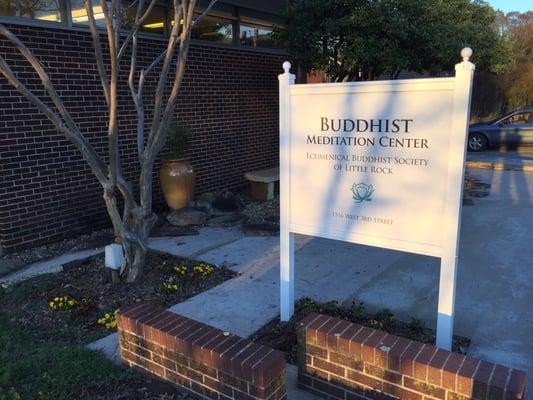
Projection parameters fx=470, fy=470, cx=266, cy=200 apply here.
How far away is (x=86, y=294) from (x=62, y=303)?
0.98 ft

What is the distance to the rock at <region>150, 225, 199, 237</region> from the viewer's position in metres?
6.03

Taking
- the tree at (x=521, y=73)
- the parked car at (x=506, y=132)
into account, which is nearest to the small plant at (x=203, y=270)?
the parked car at (x=506, y=132)

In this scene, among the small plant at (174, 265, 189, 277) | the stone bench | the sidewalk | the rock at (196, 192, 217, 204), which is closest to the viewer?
the small plant at (174, 265, 189, 277)

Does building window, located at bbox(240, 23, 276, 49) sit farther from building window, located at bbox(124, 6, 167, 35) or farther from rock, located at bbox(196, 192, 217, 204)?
rock, located at bbox(196, 192, 217, 204)

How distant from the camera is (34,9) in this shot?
551 centimetres

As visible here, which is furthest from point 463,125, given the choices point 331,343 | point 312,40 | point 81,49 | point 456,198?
point 312,40

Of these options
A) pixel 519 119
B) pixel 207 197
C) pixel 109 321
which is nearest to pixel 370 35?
pixel 207 197

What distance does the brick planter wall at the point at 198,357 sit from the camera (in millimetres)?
2273

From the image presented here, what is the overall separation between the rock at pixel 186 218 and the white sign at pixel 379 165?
10.0 ft

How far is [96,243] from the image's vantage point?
5730 mm

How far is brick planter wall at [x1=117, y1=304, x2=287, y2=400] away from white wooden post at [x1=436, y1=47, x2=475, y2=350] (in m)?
1.18

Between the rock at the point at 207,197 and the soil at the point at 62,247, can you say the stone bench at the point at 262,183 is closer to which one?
the rock at the point at 207,197

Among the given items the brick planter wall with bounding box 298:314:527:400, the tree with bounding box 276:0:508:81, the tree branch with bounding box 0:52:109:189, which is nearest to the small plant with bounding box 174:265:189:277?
the tree branch with bounding box 0:52:109:189

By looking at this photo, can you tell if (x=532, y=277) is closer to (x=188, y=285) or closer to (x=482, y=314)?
(x=482, y=314)
